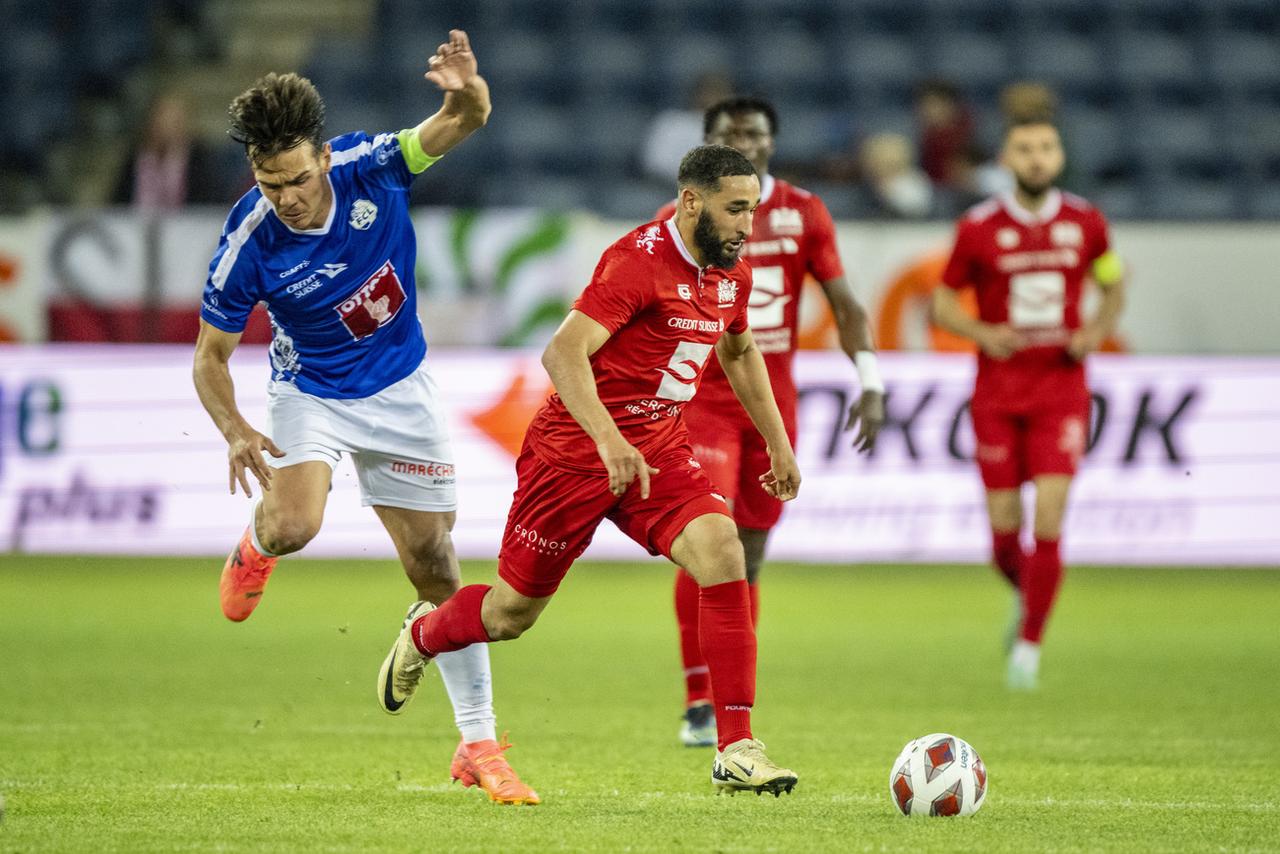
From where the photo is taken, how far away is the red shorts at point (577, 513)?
5.49m

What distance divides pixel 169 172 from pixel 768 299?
814 cm

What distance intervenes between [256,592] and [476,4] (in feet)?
38.4

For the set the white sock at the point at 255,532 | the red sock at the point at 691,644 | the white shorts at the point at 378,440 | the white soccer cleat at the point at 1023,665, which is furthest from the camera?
the white soccer cleat at the point at 1023,665

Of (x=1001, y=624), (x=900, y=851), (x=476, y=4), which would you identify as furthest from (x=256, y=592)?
(x=476, y=4)

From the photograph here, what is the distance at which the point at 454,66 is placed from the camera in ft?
18.9

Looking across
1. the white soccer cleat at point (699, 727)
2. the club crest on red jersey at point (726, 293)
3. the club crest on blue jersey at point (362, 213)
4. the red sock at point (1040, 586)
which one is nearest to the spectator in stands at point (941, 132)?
the red sock at point (1040, 586)

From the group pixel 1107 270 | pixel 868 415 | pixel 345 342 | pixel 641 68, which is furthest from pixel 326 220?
pixel 641 68

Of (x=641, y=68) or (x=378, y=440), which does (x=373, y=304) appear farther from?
(x=641, y=68)

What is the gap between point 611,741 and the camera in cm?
696

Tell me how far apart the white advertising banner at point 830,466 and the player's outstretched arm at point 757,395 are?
6.67 meters

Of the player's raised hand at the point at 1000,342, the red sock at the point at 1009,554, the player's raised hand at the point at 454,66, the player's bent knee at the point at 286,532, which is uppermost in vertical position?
the player's raised hand at the point at 454,66

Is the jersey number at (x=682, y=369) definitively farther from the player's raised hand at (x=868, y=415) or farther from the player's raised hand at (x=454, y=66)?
the player's raised hand at (x=868, y=415)

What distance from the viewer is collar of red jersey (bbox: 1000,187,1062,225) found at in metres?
8.98

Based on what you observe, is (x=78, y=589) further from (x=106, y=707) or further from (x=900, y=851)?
(x=900, y=851)
